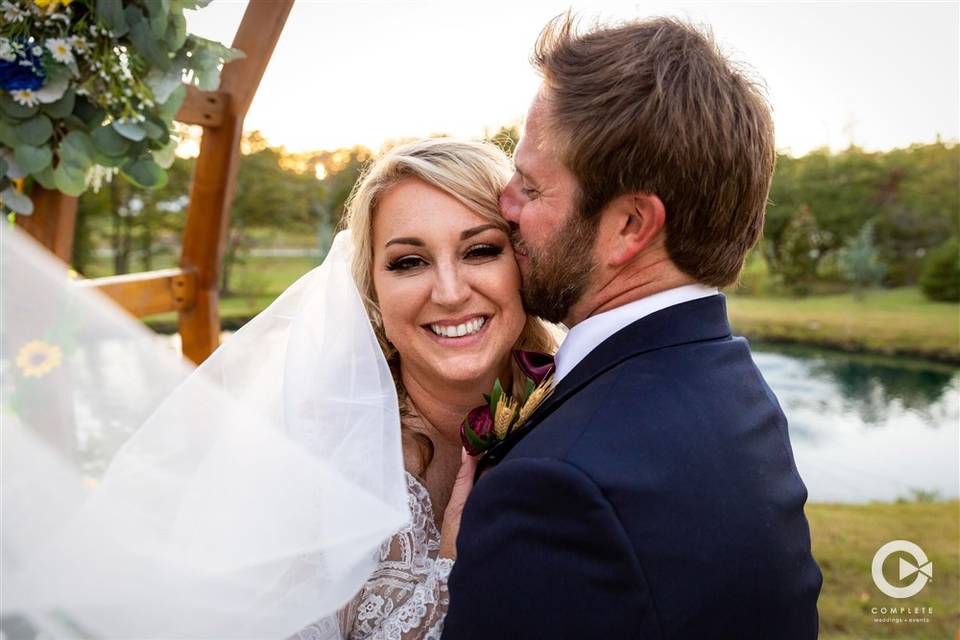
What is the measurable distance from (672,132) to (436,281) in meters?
0.77

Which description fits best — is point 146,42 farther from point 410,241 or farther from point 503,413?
point 503,413

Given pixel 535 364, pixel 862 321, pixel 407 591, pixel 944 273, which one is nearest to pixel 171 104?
pixel 535 364

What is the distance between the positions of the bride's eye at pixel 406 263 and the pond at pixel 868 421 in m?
4.80

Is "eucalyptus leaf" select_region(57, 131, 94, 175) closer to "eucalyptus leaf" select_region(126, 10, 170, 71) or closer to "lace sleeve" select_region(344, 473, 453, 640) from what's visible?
"eucalyptus leaf" select_region(126, 10, 170, 71)

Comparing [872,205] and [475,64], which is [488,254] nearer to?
[475,64]

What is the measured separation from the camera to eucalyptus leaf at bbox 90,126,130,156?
2088mm

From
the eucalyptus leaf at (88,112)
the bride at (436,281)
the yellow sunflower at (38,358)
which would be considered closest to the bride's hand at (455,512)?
the bride at (436,281)

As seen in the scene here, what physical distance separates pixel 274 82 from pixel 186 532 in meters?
3.85

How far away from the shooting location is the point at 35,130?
1.99 meters

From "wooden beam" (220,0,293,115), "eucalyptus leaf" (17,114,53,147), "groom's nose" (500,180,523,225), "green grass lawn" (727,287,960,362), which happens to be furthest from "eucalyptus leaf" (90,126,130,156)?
"green grass lawn" (727,287,960,362)

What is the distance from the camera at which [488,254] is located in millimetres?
2172

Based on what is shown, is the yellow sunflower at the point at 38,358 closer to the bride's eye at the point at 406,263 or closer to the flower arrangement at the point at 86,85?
the flower arrangement at the point at 86,85

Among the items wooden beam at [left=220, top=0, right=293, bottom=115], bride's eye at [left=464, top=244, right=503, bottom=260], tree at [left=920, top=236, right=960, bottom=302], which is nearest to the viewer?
bride's eye at [left=464, top=244, right=503, bottom=260]

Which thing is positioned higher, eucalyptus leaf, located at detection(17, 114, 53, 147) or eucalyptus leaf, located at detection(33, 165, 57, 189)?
eucalyptus leaf, located at detection(17, 114, 53, 147)
